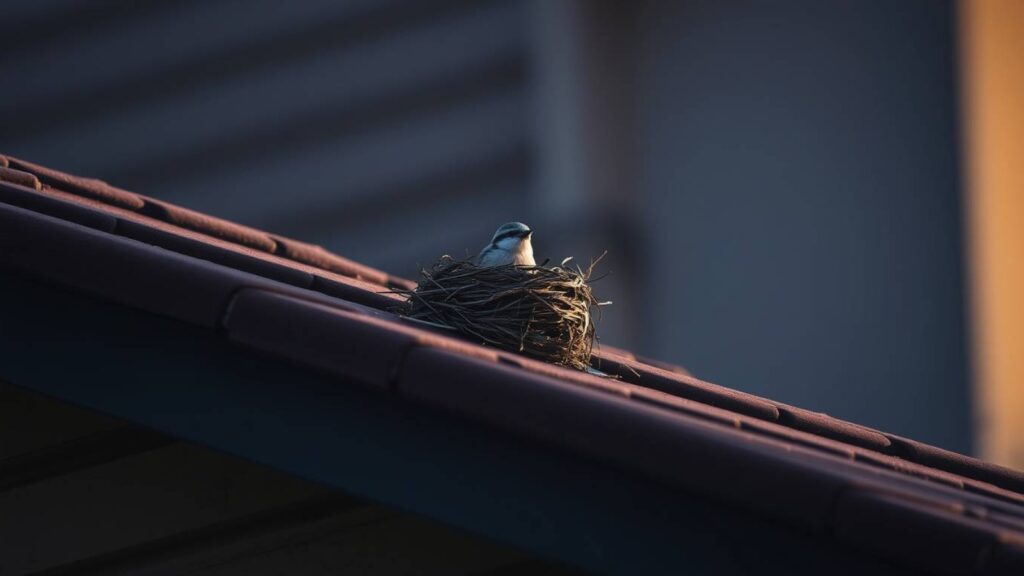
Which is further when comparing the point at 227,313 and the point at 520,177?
the point at 520,177

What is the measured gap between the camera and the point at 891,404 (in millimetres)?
12445

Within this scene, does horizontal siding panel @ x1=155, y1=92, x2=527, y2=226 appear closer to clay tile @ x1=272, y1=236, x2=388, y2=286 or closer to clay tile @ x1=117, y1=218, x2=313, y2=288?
clay tile @ x1=272, y1=236, x2=388, y2=286

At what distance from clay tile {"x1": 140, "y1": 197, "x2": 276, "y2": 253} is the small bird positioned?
83 centimetres

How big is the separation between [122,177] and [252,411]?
12.8 metres

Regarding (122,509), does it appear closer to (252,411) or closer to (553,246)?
(252,411)

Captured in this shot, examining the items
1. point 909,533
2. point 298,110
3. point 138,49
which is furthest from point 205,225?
point 138,49

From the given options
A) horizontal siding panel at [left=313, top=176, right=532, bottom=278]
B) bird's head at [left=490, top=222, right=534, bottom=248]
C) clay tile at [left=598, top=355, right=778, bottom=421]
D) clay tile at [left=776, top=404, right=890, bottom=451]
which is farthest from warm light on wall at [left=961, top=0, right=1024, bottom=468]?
clay tile at [left=598, top=355, right=778, bottom=421]

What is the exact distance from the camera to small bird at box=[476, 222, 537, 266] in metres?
5.25

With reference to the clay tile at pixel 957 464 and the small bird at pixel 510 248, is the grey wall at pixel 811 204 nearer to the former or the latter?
the small bird at pixel 510 248

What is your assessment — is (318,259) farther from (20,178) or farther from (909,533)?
(909,533)

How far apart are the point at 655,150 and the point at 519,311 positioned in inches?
451

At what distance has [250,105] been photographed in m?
14.7

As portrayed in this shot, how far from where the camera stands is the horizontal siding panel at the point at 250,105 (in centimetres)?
A: 1410

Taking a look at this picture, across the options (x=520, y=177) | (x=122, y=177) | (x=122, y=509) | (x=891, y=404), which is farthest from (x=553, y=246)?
(x=122, y=509)
